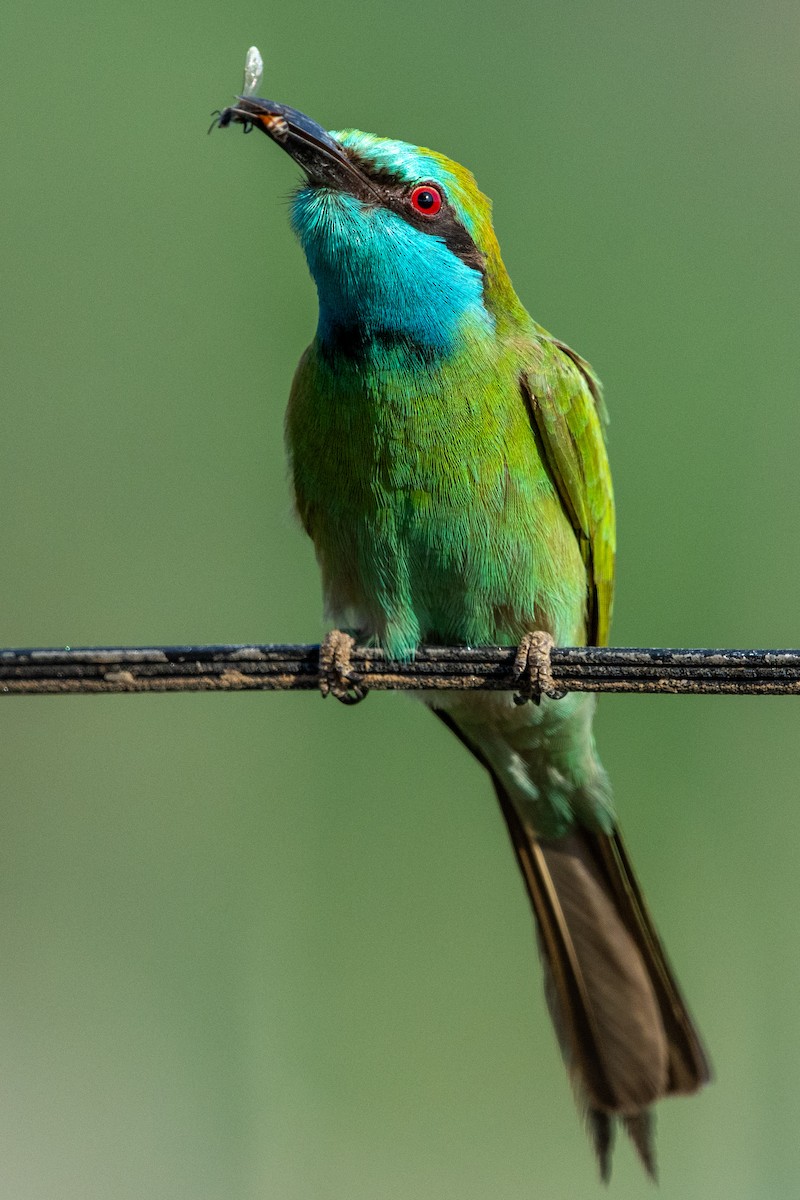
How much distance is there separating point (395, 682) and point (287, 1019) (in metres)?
2.12

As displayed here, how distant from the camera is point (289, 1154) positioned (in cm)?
424

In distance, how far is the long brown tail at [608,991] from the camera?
3.48 metres

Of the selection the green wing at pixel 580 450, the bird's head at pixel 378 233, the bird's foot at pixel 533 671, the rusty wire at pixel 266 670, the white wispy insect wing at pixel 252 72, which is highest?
the white wispy insect wing at pixel 252 72

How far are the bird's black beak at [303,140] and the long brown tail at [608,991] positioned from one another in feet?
4.65

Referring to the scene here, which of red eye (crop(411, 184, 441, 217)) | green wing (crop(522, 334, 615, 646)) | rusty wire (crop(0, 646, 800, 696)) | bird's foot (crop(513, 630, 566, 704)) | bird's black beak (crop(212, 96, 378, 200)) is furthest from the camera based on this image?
green wing (crop(522, 334, 615, 646))

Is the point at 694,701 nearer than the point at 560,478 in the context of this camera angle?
No

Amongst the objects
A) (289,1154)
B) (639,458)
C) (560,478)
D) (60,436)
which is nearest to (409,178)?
(560,478)

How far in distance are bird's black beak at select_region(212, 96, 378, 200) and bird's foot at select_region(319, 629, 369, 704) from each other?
1005 millimetres

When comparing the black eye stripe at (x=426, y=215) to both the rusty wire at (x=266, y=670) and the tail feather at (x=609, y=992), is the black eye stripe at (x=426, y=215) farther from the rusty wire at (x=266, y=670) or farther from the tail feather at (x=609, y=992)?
the tail feather at (x=609, y=992)

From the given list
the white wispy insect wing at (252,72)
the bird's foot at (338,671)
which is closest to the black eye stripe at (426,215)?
the white wispy insect wing at (252,72)

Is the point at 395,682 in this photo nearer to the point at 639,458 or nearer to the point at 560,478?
the point at 560,478

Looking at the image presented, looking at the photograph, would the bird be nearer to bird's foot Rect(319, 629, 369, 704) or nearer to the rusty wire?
bird's foot Rect(319, 629, 369, 704)

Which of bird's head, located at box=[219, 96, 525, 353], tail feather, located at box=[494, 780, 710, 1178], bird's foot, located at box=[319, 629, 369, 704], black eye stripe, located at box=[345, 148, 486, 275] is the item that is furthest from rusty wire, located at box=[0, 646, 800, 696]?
tail feather, located at box=[494, 780, 710, 1178]

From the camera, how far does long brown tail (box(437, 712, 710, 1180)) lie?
3.48 m
